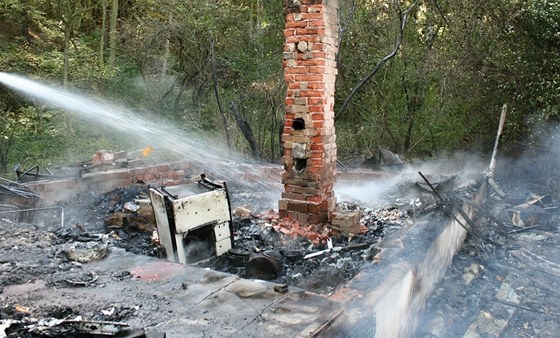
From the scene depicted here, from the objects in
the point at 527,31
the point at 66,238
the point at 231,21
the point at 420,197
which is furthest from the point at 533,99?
the point at 66,238

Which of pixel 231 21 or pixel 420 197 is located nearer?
pixel 420 197

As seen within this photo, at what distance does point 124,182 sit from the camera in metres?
7.80

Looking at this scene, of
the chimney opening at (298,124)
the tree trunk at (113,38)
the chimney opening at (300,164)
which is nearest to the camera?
the chimney opening at (298,124)

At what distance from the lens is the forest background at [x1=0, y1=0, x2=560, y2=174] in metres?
9.90

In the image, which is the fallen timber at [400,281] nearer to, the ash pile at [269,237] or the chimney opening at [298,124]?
the ash pile at [269,237]

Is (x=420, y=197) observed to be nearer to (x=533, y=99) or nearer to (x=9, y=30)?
(x=533, y=99)

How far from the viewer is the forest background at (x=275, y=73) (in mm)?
9898

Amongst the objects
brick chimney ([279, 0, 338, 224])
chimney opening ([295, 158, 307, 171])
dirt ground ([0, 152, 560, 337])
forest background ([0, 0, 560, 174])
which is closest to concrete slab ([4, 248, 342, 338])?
dirt ground ([0, 152, 560, 337])

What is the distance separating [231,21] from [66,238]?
32.9 ft

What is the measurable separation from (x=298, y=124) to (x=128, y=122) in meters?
9.44

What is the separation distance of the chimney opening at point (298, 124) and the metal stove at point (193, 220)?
1.30m

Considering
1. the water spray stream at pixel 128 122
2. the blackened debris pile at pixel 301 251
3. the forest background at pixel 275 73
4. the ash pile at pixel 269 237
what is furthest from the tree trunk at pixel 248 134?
the blackened debris pile at pixel 301 251

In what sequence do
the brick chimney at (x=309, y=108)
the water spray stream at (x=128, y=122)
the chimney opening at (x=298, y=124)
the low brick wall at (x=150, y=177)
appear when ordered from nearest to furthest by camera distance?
the brick chimney at (x=309, y=108) → the chimney opening at (x=298, y=124) → the low brick wall at (x=150, y=177) → the water spray stream at (x=128, y=122)

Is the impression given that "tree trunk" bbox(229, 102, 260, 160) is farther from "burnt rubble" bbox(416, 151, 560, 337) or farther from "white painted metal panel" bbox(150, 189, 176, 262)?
"white painted metal panel" bbox(150, 189, 176, 262)
